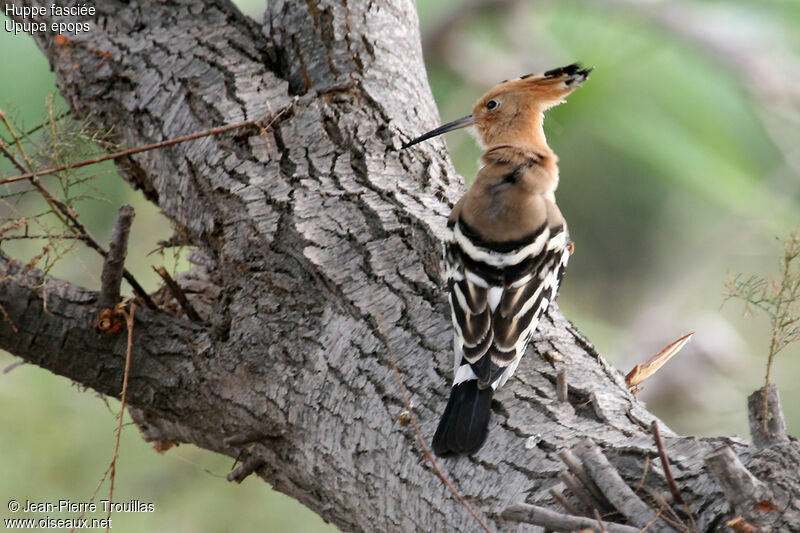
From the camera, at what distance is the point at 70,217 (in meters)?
1.42

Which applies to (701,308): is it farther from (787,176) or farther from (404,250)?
(404,250)

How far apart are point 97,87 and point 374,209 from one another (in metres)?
0.75

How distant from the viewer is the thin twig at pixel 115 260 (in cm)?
138

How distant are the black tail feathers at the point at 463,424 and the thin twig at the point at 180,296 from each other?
1.97 ft

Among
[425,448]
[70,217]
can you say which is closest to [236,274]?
[70,217]

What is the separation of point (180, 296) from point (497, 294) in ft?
1.94

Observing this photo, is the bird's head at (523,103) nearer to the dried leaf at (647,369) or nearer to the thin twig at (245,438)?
the dried leaf at (647,369)

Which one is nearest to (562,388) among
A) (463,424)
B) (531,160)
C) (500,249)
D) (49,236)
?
(463,424)

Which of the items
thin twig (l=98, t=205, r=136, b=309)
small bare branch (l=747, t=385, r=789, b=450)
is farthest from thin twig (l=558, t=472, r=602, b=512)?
thin twig (l=98, t=205, r=136, b=309)

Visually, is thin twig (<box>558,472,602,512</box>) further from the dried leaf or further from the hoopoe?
the dried leaf

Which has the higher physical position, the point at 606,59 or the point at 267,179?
the point at 606,59

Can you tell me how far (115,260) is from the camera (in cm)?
141

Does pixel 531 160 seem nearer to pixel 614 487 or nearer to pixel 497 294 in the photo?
pixel 497 294

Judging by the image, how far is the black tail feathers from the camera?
1.17m
